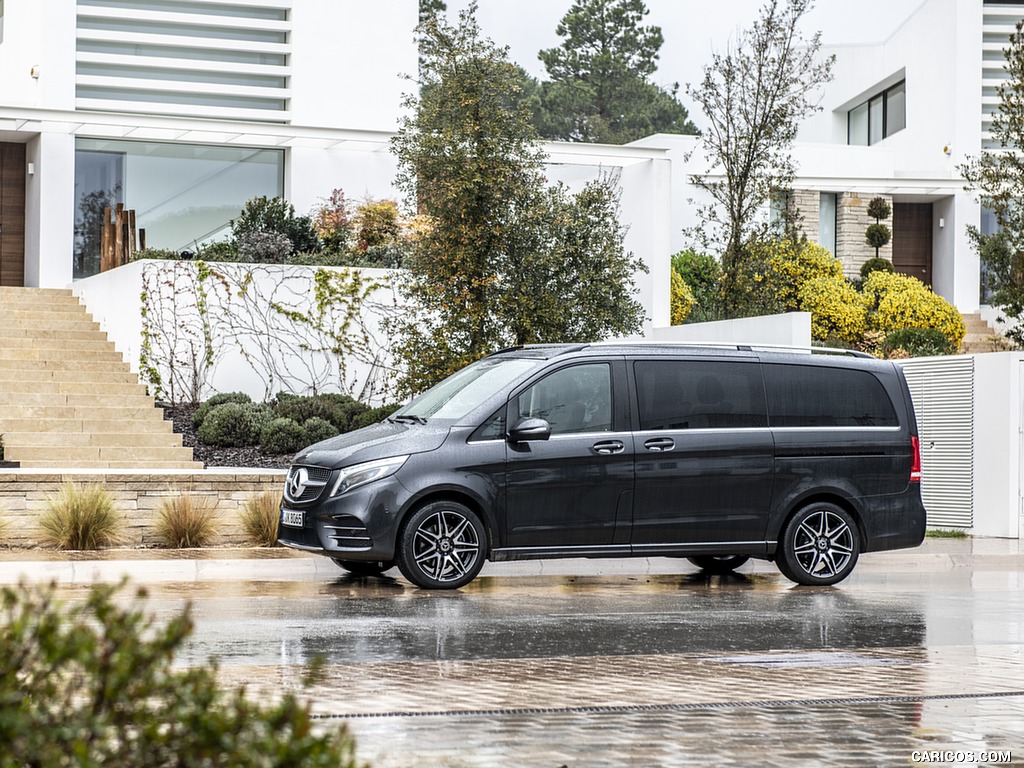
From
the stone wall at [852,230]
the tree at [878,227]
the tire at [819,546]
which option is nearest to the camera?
the tire at [819,546]

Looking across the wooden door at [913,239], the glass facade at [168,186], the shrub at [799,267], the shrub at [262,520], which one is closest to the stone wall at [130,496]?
the shrub at [262,520]

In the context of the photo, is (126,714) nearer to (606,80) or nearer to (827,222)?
(827,222)

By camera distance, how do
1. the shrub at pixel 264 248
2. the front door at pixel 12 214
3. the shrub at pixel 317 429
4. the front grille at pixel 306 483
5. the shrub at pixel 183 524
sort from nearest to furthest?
the front grille at pixel 306 483
the shrub at pixel 183 524
the shrub at pixel 317 429
the shrub at pixel 264 248
the front door at pixel 12 214

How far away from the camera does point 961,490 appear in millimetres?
18766

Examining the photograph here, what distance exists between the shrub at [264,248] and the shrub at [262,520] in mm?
7782

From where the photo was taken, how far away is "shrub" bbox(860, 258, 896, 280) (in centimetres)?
3525

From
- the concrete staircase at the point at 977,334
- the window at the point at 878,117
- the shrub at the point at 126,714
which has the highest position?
the window at the point at 878,117

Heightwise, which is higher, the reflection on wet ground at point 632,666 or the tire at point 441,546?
the tire at point 441,546

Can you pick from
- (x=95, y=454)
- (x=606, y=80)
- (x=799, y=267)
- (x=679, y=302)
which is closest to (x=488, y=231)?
(x=95, y=454)

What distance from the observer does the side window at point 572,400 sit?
40.5 ft

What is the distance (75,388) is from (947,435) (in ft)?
42.0

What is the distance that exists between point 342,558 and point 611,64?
53313 millimetres

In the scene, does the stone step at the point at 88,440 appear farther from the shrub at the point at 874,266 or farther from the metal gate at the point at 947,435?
the shrub at the point at 874,266

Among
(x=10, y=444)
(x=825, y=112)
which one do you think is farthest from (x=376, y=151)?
(x=825, y=112)
